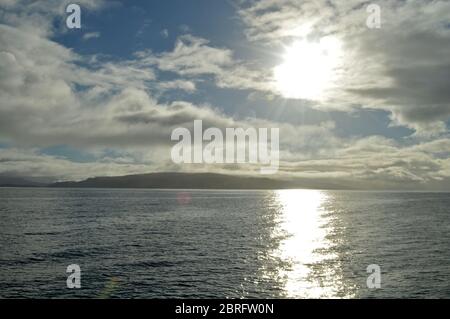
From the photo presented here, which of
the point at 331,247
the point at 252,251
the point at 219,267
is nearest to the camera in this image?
the point at 219,267

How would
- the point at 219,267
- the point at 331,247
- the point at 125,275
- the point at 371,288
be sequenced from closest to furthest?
the point at 371,288 < the point at 125,275 < the point at 219,267 < the point at 331,247

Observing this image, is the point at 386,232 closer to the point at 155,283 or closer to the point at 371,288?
the point at 371,288

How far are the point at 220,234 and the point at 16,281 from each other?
167ft

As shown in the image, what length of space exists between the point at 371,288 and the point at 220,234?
50004mm

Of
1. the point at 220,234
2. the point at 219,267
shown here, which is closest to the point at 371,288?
the point at 219,267

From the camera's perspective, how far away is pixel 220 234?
302ft

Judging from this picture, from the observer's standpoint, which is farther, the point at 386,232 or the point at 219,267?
the point at 386,232
